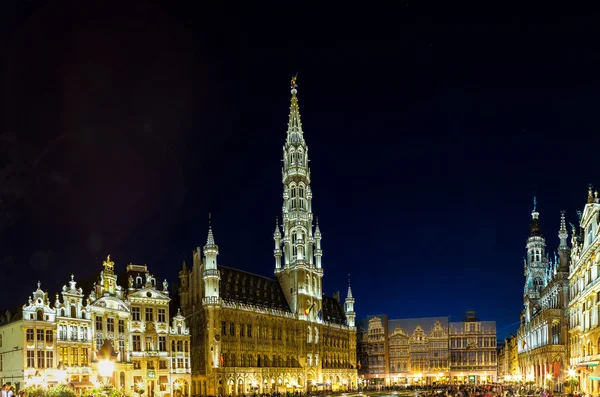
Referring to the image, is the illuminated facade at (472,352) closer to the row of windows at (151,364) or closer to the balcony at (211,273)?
the balcony at (211,273)

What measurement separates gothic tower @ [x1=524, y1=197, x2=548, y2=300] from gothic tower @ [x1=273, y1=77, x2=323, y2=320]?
1632 inches

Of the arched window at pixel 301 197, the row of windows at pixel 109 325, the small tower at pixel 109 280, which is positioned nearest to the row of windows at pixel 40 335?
the row of windows at pixel 109 325

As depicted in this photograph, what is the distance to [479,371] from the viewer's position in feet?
445

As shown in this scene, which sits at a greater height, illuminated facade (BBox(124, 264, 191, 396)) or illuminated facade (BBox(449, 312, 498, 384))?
illuminated facade (BBox(124, 264, 191, 396))

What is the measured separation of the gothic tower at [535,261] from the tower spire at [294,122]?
49.0 m

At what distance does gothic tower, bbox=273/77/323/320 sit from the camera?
353ft

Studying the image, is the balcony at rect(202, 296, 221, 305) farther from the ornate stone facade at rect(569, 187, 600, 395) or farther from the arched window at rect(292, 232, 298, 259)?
the ornate stone facade at rect(569, 187, 600, 395)

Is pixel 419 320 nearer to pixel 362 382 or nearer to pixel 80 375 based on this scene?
pixel 362 382

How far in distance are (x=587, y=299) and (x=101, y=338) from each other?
48.8 meters

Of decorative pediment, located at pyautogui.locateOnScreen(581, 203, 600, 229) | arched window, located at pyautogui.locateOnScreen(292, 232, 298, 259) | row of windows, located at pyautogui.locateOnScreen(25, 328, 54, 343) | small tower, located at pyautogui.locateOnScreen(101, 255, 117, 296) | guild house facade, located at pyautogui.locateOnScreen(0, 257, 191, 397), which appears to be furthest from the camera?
arched window, located at pyautogui.locateOnScreen(292, 232, 298, 259)

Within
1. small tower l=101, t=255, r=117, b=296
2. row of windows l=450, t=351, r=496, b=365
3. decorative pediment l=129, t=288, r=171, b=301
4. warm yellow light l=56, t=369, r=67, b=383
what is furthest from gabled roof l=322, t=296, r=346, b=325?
warm yellow light l=56, t=369, r=67, b=383

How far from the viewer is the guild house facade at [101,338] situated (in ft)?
204

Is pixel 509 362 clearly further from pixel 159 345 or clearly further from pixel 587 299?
pixel 159 345

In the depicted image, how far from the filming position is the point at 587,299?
60.6 metres
